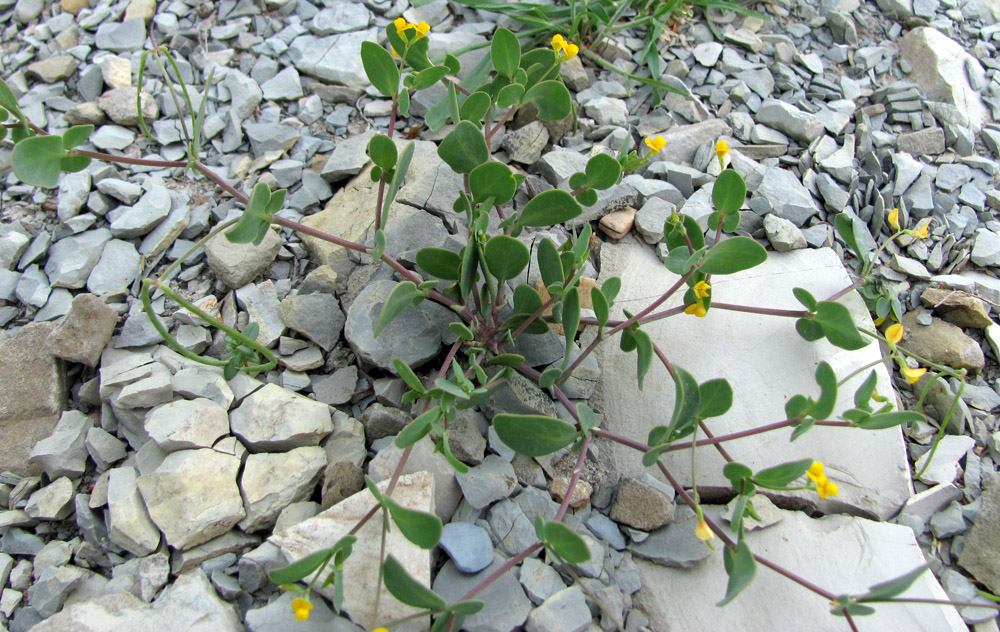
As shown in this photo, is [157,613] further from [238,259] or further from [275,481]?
[238,259]

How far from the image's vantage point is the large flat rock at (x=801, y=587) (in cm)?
173

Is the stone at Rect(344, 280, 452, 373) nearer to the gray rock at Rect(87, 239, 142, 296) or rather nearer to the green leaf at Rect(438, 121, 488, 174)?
the green leaf at Rect(438, 121, 488, 174)

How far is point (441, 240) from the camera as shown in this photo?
7.59 feet

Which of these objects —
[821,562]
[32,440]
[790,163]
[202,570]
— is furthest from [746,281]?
[32,440]

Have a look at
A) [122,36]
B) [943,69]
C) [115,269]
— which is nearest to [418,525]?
[115,269]

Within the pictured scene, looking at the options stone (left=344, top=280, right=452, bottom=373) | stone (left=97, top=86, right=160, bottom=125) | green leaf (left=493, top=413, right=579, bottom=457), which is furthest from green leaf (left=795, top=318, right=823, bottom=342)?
stone (left=97, top=86, right=160, bottom=125)

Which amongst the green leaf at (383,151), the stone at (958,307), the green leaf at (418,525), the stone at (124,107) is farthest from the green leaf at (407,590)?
the stone at (124,107)

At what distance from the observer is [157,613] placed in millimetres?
1645

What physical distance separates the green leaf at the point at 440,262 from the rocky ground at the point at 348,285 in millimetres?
214

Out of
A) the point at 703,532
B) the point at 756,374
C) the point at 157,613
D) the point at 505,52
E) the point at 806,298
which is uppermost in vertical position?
the point at 505,52

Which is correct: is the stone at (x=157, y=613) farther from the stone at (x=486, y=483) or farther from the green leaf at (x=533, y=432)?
the green leaf at (x=533, y=432)

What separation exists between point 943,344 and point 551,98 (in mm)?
1508

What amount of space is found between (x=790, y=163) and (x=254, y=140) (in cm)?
216

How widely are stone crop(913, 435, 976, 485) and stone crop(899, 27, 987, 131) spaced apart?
1618 millimetres
